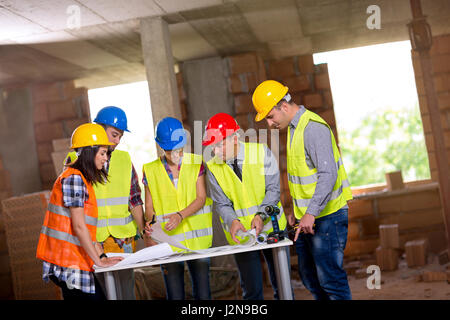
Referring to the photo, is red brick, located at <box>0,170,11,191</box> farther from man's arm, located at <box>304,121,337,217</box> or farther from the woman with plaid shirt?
man's arm, located at <box>304,121,337,217</box>

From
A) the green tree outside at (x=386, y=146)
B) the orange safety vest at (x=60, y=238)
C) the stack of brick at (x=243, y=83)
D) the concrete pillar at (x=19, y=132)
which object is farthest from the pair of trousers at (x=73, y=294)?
the green tree outside at (x=386, y=146)

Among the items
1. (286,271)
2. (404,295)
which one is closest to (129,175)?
(286,271)

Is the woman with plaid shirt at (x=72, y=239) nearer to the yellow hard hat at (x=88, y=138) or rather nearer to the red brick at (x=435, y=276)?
the yellow hard hat at (x=88, y=138)

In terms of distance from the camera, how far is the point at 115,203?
3.59 m

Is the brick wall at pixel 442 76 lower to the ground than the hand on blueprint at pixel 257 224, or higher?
higher

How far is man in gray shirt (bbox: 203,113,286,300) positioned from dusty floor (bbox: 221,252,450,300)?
98.5 inches

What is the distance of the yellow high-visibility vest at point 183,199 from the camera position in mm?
3605

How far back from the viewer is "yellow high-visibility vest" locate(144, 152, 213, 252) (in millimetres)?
3605

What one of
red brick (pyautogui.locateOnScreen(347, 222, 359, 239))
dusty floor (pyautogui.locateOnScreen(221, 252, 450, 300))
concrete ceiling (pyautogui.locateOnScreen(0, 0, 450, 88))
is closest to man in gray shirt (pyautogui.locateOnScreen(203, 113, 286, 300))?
concrete ceiling (pyautogui.locateOnScreen(0, 0, 450, 88))

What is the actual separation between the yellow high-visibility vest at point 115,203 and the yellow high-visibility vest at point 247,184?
2.04 feet

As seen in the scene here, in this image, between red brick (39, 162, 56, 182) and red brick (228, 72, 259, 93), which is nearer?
red brick (228, 72, 259, 93)

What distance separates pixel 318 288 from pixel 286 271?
54 cm

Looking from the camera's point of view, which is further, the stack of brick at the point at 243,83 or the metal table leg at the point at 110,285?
the stack of brick at the point at 243,83

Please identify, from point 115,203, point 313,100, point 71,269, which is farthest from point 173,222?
point 313,100
